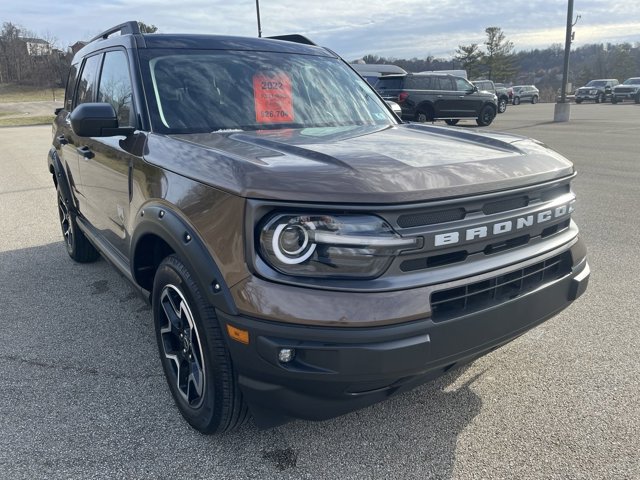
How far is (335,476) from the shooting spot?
232 centimetres

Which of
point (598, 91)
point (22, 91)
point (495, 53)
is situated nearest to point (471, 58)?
point (495, 53)

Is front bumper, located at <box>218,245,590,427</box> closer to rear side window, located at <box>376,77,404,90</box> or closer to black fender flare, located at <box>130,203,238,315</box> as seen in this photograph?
black fender flare, located at <box>130,203,238,315</box>

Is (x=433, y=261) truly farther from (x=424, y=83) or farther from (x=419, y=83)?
(x=424, y=83)

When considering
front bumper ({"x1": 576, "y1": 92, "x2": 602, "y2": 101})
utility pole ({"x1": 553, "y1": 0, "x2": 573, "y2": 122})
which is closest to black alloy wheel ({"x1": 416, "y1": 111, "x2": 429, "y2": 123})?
utility pole ({"x1": 553, "y1": 0, "x2": 573, "y2": 122})

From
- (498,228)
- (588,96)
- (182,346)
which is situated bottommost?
(588,96)

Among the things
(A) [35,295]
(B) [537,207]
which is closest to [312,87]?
(B) [537,207]

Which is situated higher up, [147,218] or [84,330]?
[147,218]

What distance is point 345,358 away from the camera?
191 centimetres

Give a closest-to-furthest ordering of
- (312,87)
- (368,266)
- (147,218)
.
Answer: (368,266) → (147,218) → (312,87)

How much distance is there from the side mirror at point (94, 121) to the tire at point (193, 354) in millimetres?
883

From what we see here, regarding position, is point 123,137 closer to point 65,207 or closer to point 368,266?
point 368,266

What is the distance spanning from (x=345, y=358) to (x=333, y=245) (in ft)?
1.33

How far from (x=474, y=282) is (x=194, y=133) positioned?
1.67m

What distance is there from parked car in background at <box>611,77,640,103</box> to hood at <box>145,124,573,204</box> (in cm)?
4370
